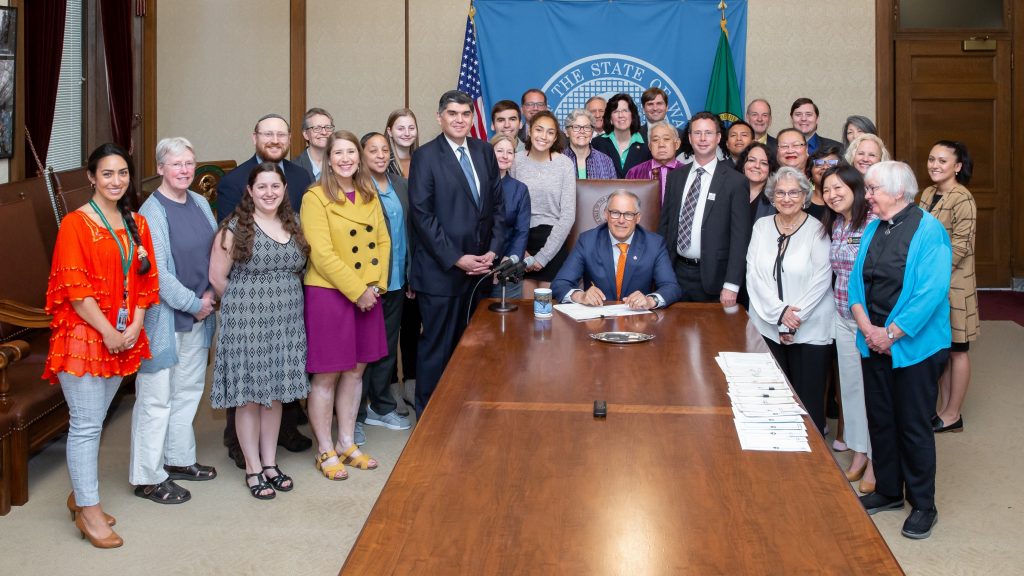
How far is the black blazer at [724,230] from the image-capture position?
4.91 metres

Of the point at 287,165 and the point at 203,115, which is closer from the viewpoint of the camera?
the point at 287,165

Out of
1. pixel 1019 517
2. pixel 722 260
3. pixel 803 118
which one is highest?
pixel 803 118

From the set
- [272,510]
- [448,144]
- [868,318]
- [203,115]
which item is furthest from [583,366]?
[203,115]

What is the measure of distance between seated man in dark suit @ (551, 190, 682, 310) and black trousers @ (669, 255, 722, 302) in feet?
1.08

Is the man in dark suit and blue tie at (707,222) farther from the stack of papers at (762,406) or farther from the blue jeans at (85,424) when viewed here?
the blue jeans at (85,424)

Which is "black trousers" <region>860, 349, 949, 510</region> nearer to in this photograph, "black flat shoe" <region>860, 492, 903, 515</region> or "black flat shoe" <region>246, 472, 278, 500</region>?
"black flat shoe" <region>860, 492, 903, 515</region>

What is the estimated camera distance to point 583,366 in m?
3.51

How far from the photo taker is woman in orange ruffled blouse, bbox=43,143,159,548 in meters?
3.63

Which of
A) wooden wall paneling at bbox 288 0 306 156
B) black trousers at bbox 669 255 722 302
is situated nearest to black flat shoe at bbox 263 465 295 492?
black trousers at bbox 669 255 722 302

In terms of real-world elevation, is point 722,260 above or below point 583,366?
above

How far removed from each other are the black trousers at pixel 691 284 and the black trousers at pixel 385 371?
4.50 ft

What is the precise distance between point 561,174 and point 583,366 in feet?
6.74

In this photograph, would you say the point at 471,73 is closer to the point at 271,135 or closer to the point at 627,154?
the point at 627,154

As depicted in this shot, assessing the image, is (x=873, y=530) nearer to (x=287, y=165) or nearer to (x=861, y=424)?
(x=861, y=424)
